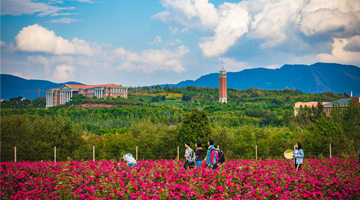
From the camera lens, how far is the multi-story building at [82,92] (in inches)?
4884

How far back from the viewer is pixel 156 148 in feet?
74.1

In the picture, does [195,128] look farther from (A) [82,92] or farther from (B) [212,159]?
(A) [82,92]

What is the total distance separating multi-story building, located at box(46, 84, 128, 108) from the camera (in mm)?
124062

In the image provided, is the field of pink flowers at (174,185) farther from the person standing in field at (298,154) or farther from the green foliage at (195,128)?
the green foliage at (195,128)

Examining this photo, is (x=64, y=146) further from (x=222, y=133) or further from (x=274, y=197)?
(x=274, y=197)

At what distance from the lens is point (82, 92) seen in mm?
127812

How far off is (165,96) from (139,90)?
64.0 feet

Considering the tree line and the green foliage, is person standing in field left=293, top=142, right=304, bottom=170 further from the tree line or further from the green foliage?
the green foliage

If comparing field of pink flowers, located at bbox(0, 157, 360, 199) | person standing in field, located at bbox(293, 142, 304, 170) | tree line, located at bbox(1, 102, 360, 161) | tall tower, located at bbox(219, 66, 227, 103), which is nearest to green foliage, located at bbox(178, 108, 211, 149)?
tree line, located at bbox(1, 102, 360, 161)

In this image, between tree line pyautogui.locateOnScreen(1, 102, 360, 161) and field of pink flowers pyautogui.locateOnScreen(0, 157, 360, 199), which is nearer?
field of pink flowers pyautogui.locateOnScreen(0, 157, 360, 199)

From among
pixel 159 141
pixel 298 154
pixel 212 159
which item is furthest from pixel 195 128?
pixel 212 159

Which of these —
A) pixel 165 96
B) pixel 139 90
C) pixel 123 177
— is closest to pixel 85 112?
pixel 165 96

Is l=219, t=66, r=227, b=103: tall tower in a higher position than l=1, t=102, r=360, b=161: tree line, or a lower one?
higher

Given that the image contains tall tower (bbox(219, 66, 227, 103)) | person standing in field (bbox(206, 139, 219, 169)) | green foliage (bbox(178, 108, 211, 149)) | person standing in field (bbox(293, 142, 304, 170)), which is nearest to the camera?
person standing in field (bbox(206, 139, 219, 169))
